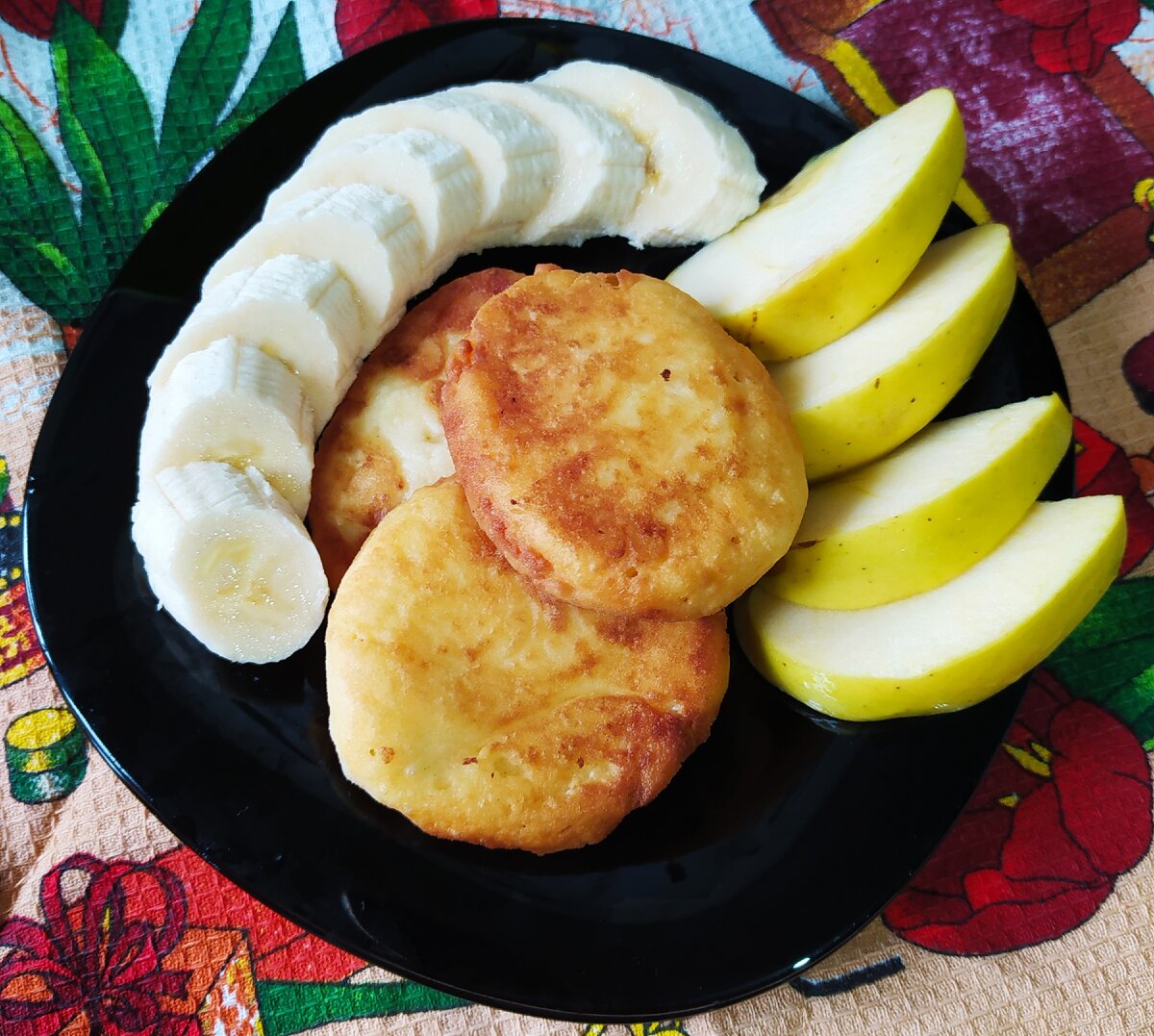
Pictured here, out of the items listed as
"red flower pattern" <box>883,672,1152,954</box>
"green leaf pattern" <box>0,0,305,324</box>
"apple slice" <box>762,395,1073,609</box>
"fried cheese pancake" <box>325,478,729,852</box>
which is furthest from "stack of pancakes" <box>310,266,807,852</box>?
"green leaf pattern" <box>0,0,305,324</box>

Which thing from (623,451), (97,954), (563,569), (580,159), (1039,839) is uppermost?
(580,159)

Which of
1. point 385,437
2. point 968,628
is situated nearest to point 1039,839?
point 968,628

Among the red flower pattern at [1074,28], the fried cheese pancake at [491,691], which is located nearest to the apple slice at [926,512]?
the fried cheese pancake at [491,691]

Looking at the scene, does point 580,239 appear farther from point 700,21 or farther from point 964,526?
point 964,526

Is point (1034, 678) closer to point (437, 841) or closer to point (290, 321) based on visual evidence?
point (437, 841)

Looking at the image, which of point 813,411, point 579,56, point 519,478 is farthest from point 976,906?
point 579,56

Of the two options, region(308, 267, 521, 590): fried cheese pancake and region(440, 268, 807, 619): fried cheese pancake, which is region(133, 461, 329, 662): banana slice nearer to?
region(308, 267, 521, 590): fried cheese pancake

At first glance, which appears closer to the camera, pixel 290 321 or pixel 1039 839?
pixel 290 321

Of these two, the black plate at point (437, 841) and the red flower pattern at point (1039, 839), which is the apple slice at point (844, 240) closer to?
the black plate at point (437, 841)
